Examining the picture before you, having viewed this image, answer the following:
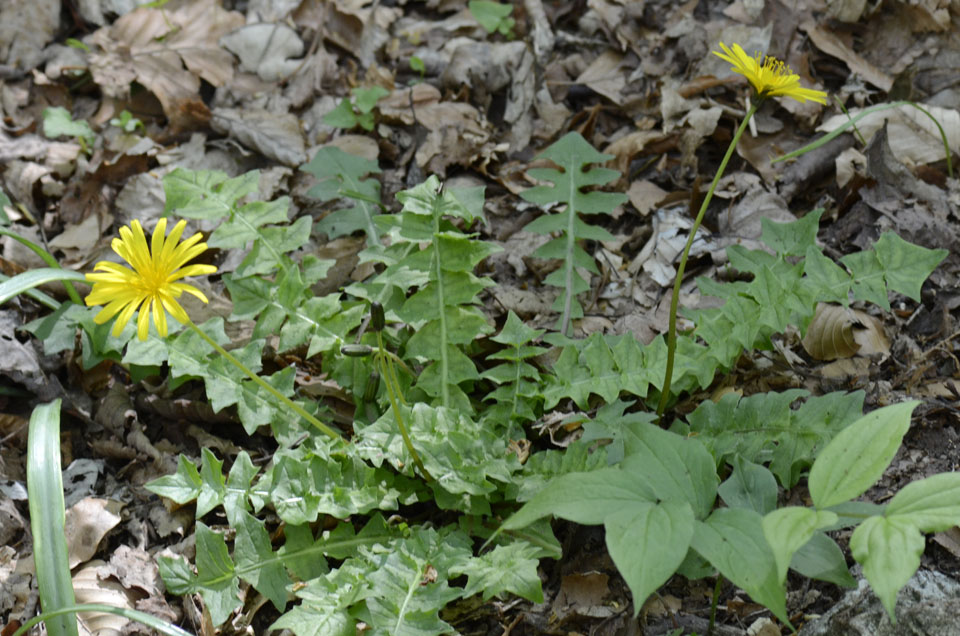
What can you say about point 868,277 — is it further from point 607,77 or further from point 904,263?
point 607,77

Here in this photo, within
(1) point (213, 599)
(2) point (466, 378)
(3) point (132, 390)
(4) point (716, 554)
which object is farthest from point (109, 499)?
(4) point (716, 554)

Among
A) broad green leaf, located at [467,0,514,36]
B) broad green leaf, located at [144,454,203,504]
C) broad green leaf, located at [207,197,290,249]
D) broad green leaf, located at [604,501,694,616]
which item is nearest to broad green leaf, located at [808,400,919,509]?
broad green leaf, located at [604,501,694,616]

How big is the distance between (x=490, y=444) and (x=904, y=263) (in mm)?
1335

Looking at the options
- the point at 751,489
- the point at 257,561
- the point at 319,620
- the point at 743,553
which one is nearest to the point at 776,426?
the point at 751,489

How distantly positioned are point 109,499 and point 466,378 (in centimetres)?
122

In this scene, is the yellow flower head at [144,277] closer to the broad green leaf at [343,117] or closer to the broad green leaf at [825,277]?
the broad green leaf at [825,277]

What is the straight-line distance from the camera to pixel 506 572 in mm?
1880


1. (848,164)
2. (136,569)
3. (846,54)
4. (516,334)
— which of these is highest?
(846,54)

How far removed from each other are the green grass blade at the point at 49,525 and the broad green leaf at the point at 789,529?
168cm

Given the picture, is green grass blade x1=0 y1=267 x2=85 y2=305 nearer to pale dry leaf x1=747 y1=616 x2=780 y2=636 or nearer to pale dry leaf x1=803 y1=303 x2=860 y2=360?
pale dry leaf x1=747 y1=616 x2=780 y2=636

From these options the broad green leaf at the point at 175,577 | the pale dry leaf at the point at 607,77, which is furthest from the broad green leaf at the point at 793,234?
the broad green leaf at the point at 175,577

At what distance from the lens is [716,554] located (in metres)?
1.51

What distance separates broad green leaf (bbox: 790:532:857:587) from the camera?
1.65 metres

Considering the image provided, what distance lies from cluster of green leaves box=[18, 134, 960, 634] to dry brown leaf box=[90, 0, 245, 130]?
1414 millimetres
